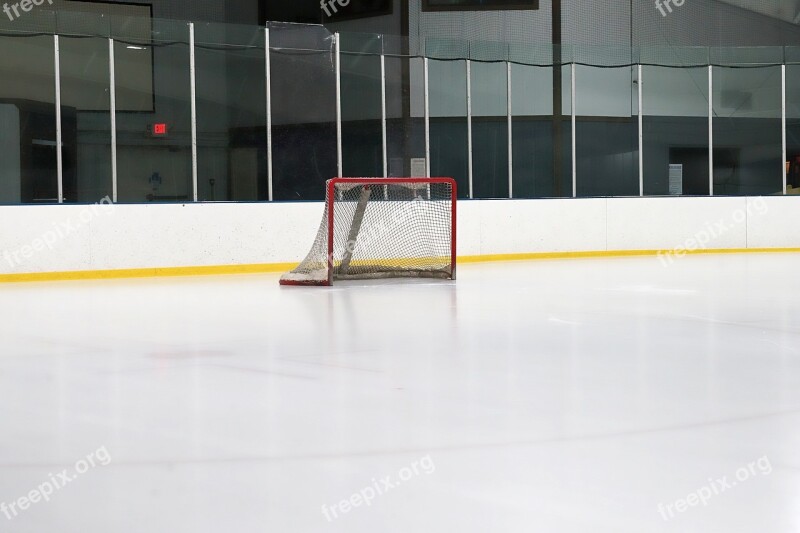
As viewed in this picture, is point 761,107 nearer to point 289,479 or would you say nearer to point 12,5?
point 12,5

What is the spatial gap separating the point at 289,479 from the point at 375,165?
9920 millimetres

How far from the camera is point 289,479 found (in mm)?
2721

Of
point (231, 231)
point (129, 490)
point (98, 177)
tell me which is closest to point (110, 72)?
point (98, 177)

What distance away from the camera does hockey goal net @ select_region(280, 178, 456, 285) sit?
10039mm

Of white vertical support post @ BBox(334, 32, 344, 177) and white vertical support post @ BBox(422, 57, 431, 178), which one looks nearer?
white vertical support post @ BBox(334, 32, 344, 177)

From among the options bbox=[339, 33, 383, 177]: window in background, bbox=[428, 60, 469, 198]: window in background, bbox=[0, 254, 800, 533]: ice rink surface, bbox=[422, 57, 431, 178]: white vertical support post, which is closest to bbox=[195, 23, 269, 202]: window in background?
bbox=[339, 33, 383, 177]: window in background

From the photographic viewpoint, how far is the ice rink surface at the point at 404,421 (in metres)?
2.46

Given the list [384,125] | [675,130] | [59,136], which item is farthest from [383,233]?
[675,130]

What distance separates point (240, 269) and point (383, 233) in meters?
1.63

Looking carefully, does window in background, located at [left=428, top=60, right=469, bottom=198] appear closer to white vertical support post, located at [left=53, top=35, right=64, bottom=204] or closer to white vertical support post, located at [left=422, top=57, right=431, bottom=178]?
white vertical support post, located at [left=422, top=57, right=431, bottom=178]

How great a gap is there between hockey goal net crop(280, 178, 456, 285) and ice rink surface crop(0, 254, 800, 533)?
3.01 m

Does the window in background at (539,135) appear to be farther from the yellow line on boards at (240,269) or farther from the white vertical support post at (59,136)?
the white vertical support post at (59,136)

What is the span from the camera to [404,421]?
343cm

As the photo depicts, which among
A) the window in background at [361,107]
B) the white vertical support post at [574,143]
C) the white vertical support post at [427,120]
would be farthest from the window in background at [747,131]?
the window in background at [361,107]
